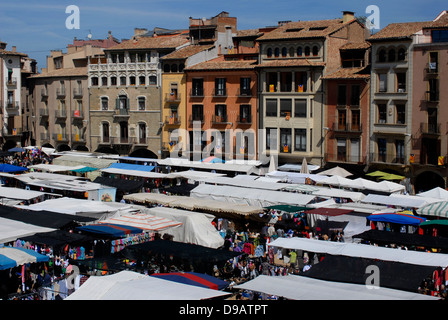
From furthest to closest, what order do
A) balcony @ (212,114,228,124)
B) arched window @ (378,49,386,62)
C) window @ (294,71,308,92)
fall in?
balcony @ (212,114,228,124) < window @ (294,71,308,92) < arched window @ (378,49,386,62)

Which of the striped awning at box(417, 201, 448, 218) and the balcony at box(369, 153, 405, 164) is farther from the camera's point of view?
the balcony at box(369, 153, 405, 164)

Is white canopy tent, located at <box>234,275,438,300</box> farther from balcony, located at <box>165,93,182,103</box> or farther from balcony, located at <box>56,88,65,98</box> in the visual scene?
balcony, located at <box>56,88,65,98</box>

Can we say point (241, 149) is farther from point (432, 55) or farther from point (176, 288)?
point (176, 288)

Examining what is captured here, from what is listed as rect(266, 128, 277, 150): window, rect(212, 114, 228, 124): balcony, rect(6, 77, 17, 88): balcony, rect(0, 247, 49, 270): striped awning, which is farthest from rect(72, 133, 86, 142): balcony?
rect(0, 247, 49, 270): striped awning

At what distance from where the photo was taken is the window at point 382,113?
4341 centimetres

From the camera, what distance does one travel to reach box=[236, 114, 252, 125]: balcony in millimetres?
49125

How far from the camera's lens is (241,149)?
162 ft

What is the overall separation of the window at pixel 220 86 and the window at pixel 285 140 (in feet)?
19.7

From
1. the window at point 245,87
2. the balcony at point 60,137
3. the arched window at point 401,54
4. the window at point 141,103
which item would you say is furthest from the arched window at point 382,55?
the balcony at point 60,137

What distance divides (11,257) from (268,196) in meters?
14.3

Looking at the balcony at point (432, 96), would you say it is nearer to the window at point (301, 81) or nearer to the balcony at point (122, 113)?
the window at point (301, 81)

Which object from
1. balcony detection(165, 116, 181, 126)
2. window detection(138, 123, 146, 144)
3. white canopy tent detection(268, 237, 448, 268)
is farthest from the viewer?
window detection(138, 123, 146, 144)

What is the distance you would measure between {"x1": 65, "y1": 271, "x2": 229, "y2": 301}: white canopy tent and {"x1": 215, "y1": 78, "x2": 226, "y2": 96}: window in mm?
33157
